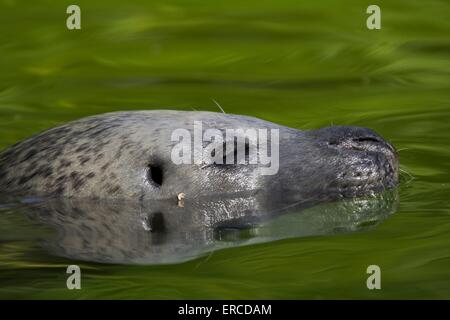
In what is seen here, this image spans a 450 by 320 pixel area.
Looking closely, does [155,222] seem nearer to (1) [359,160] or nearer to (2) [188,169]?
(2) [188,169]

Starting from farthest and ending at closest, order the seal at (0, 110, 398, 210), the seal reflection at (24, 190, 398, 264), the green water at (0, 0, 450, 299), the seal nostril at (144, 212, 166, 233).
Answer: the seal at (0, 110, 398, 210) → the seal nostril at (144, 212, 166, 233) → the seal reflection at (24, 190, 398, 264) → the green water at (0, 0, 450, 299)

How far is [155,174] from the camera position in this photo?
24.3 ft

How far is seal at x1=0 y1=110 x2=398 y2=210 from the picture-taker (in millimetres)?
7324

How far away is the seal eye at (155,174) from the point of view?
737 cm

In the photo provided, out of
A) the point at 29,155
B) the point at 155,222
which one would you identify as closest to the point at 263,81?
the point at 29,155

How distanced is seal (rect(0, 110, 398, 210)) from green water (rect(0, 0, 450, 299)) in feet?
1.07

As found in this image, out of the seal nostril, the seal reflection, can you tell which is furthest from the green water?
the seal nostril

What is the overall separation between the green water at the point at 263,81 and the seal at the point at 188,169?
1.07ft

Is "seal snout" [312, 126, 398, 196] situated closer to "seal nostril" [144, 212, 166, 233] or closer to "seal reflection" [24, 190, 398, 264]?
"seal reflection" [24, 190, 398, 264]

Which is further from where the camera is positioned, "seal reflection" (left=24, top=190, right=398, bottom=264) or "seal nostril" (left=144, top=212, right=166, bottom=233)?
"seal nostril" (left=144, top=212, right=166, bottom=233)

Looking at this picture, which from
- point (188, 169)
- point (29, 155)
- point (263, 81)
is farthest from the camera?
point (263, 81)

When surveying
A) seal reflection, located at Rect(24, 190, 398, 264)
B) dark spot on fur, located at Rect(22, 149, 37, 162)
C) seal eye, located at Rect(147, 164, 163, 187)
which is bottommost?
seal reflection, located at Rect(24, 190, 398, 264)

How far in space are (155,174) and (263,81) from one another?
11.7ft

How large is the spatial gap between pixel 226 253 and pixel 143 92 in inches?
169
